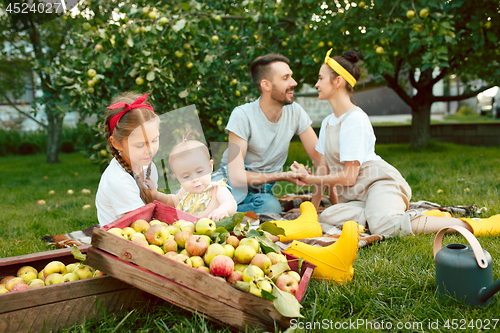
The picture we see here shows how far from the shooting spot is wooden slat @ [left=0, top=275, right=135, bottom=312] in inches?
54.3

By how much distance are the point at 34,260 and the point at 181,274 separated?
2.85ft

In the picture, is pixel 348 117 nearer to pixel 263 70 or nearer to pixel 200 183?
pixel 263 70

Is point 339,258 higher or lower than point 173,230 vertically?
lower

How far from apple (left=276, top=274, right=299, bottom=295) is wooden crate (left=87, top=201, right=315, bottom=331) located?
0.14ft

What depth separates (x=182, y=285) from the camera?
1.41m

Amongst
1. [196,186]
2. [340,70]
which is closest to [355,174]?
[340,70]

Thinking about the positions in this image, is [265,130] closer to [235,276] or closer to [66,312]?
[235,276]

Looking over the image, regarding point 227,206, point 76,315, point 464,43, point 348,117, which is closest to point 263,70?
point 348,117

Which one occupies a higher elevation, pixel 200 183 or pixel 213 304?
pixel 200 183

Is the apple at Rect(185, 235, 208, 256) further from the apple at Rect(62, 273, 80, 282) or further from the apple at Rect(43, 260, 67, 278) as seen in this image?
the apple at Rect(43, 260, 67, 278)

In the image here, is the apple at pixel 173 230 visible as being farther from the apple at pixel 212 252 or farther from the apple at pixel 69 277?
the apple at pixel 69 277

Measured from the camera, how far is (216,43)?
4.94 m

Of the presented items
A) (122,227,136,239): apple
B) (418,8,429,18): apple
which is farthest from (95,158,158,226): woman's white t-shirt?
A: (418,8,429,18): apple

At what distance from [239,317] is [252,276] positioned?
0.15m
